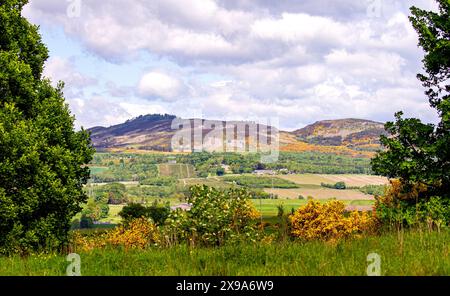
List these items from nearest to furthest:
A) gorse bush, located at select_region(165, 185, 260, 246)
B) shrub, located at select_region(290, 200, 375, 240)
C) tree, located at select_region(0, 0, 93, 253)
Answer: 1. gorse bush, located at select_region(165, 185, 260, 246)
2. tree, located at select_region(0, 0, 93, 253)
3. shrub, located at select_region(290, 200, 375, 240)

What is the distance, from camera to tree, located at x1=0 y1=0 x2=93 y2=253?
23156 mm

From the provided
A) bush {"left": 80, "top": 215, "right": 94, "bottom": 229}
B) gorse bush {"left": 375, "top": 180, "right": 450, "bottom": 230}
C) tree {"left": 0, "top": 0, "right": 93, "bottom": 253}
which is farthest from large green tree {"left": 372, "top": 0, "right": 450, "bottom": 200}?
bush {"left": 80, "top": 215, "right": 94, "bottom": 229}

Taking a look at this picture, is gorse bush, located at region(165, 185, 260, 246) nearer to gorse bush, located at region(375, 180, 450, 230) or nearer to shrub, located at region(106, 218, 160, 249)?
shrub, located at region(106, 218, 160, 249)

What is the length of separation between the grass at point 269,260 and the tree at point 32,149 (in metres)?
11.8

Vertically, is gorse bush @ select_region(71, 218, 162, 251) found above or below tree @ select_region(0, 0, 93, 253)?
below

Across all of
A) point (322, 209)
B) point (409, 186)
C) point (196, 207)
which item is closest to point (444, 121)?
point (409, 186)

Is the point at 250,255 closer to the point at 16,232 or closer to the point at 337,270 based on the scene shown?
the point at 337,270

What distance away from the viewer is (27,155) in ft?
76.2

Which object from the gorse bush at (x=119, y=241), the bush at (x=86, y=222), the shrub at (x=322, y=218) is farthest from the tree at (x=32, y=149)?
the bush at (x=86, y=222)

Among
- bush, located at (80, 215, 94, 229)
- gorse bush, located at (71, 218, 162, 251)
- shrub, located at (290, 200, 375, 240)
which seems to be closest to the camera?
gorse bush, located at (71, 218, 162, 251)

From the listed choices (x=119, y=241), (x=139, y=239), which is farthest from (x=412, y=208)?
(x=139, y=239)

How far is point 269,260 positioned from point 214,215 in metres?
11.0

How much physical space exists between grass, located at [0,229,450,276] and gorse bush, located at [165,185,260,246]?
8.51 meters
